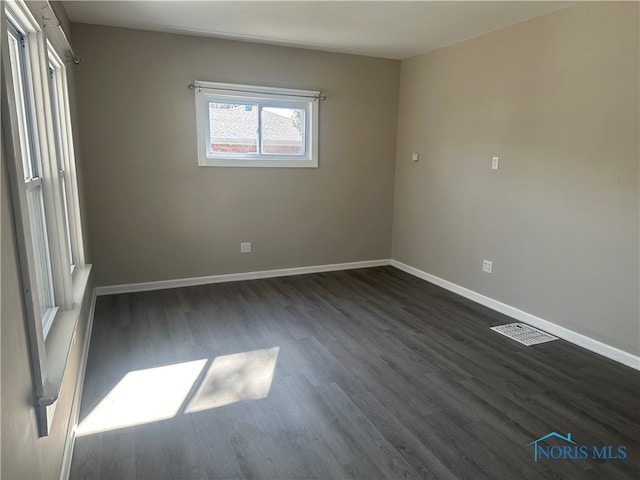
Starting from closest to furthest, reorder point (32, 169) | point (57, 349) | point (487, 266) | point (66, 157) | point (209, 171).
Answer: point (57, 349)
point (32, 169)
point (66, 157)
point (487, 266)
point (209, 171)

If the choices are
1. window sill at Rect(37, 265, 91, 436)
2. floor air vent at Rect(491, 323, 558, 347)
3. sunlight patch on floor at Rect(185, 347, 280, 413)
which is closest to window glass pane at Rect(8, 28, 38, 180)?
window sill at Rect(37, 265, 91, 436)

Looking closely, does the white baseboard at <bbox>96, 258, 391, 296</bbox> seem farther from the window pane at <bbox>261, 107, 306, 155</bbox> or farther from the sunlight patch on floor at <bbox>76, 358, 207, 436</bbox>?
the sunlight patch on floor at <bbox>76, 358, 207, 436</bbox>

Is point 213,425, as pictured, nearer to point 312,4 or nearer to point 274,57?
point 312,4

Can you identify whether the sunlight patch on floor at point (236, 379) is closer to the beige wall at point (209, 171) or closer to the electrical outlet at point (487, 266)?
the beige wall at point (209, 171)

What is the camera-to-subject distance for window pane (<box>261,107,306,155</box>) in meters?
4.41

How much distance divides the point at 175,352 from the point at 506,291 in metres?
2.75

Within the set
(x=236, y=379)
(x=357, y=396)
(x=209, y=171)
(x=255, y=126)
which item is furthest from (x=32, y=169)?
(x=255, y=126)

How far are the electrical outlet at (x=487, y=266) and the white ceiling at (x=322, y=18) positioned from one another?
200 cm

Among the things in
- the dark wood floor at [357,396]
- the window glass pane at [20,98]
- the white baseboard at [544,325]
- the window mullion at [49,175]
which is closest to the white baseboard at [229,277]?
the dark wood floor at [357,396]

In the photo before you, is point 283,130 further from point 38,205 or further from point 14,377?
point 14,377

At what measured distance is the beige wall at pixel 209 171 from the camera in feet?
12.4

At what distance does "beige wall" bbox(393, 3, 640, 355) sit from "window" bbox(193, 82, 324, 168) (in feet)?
4.14

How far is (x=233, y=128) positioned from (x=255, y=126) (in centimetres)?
23

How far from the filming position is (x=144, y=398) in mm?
2320
